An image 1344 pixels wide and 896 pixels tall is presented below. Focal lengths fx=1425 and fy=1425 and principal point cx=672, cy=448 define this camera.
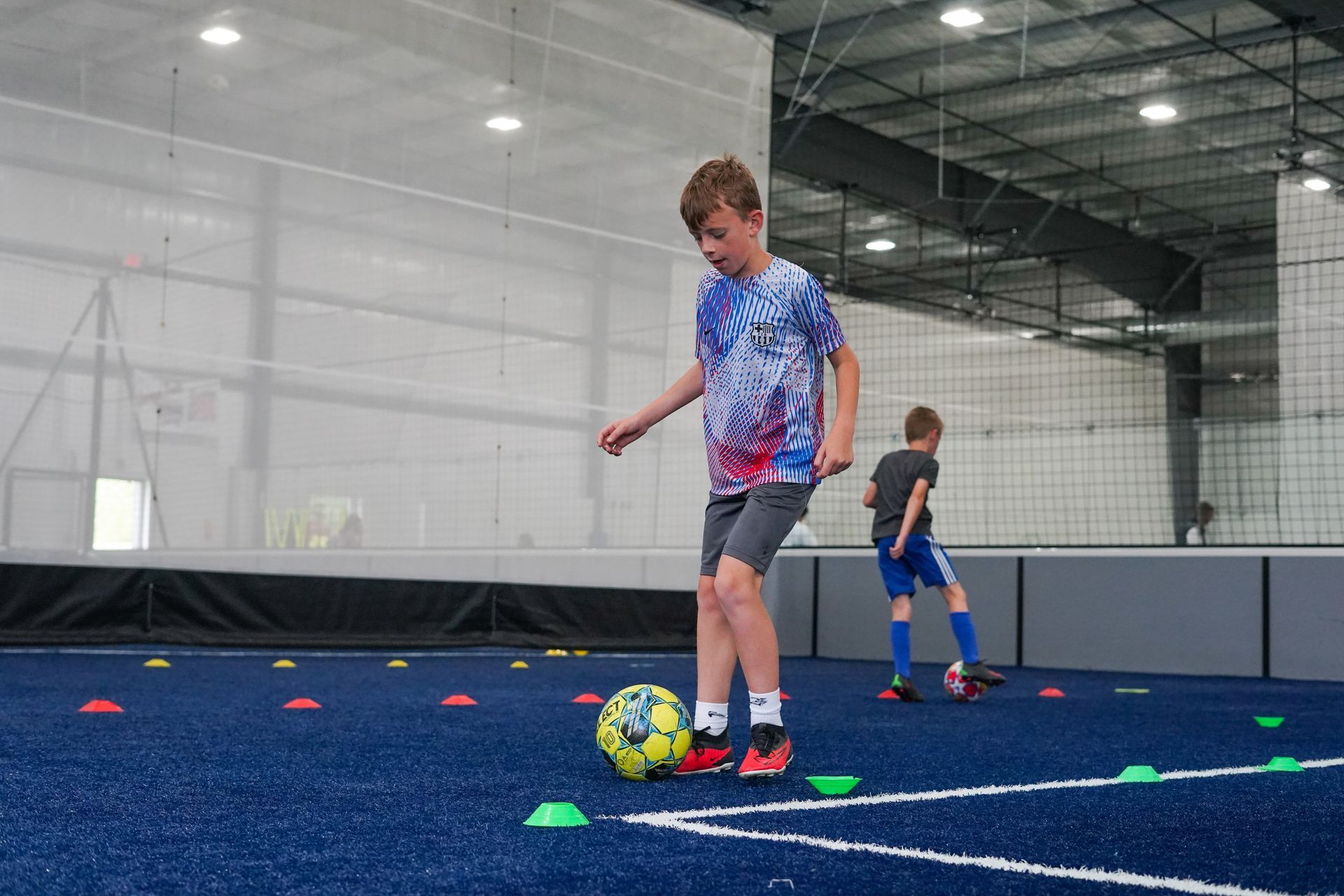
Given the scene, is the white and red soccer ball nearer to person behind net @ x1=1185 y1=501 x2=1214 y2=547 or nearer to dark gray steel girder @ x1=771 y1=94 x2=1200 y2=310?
dark gray steel girder @ x1=771 y1=94 x2=1200 y2=310

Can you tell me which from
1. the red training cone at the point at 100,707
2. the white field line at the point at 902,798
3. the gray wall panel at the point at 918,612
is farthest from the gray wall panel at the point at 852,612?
the white field line at the point at 902,798

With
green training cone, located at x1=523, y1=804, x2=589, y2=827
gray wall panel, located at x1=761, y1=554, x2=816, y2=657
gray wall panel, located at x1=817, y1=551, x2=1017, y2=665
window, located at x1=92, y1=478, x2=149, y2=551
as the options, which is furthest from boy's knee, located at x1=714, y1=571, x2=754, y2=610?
gray wall panel, located at x1=761, y1=554, x2=816, y2=657

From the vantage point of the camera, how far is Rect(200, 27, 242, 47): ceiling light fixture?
9.80 metres

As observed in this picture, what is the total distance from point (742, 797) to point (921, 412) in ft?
13.9

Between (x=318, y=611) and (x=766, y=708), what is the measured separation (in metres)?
7.03

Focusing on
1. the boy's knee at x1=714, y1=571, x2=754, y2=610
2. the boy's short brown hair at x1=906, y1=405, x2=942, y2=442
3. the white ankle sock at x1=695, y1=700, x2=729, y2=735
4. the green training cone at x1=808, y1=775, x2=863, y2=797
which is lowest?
the green training cone at x1=808, y1=775, x2=863, y2=797

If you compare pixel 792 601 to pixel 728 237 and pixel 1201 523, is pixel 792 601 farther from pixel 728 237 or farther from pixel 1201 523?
pixel 728 237

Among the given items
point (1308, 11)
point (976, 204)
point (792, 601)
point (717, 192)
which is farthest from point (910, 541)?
point (976, 204)

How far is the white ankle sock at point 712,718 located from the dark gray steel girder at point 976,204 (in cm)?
1089

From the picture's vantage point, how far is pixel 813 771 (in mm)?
3758

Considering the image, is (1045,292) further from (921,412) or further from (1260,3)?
(921,412)

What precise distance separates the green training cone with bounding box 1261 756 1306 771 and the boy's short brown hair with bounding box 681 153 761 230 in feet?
6.99

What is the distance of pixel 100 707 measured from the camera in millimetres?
5141

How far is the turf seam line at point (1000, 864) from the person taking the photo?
7.26 feet
